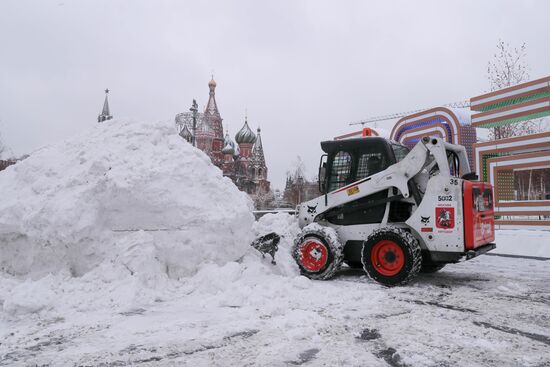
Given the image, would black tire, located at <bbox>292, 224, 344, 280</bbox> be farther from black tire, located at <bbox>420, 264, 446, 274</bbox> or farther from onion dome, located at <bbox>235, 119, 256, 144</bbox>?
onion dome, located at <bbox>235, 119, 256, 144</bbox>

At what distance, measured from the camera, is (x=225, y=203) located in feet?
23.1

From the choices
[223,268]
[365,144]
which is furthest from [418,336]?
[365,144]

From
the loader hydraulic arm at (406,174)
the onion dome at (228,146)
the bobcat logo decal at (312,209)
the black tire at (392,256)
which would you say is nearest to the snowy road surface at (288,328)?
the black tire at (392,256)

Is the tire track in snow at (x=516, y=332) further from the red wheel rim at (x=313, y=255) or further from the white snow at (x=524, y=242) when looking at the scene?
the white snow at (x=524, y=242)

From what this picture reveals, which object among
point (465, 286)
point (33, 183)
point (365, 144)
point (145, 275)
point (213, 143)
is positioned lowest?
point (465, 286)

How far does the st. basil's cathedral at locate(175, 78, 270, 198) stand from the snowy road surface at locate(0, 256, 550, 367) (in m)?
55.3

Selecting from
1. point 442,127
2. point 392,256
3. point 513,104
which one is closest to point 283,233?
point 392,256

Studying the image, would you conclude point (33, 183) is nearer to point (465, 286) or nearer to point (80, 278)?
point (80, 278)

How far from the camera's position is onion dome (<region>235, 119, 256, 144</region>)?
7225 centimetres

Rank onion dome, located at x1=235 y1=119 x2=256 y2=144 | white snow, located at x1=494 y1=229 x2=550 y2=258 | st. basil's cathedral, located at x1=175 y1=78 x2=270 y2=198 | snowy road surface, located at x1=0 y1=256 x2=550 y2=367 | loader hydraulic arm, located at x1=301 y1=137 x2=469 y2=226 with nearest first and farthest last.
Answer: snowy road surface, located at x1=0 y1=256 x2=550 y2=367
loader hydraulic arm, located at x1=301 y1=137 x2=469 y2=226
white snow, located at x1=494 y1=229 x2=550 y2=258
st. basil's cathedral, located at x1=175 y1=78 x2=270 y2=198
onion dome, located at x1=235 y1=119 x2=256 y2=144

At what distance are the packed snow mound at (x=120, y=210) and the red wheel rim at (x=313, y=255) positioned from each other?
1.05 m

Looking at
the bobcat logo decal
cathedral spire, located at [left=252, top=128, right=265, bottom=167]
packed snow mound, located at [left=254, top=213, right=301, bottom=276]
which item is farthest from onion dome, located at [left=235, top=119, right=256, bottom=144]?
the bobcat logo decal

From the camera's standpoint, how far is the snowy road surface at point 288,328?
365 centimetres

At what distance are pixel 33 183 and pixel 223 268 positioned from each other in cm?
330
